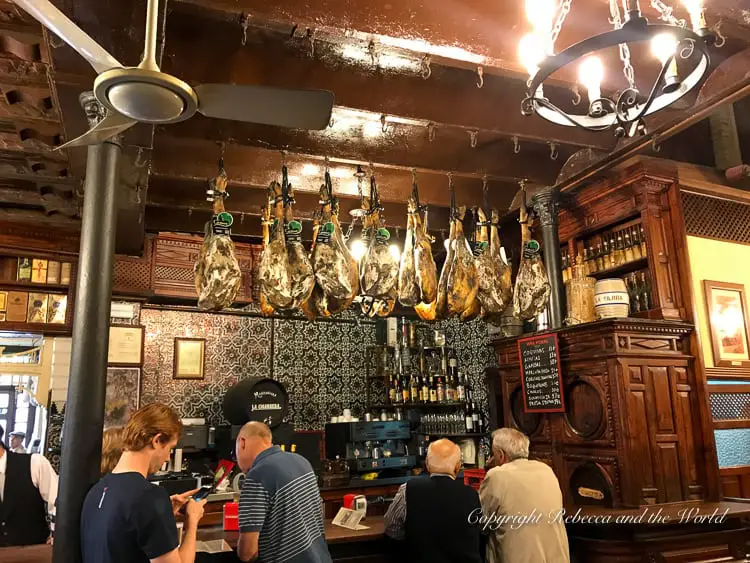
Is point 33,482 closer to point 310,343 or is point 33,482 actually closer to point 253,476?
point 253,476

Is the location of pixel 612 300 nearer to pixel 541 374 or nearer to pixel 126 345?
pixel 541 374

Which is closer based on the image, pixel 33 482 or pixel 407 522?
pixel 407 522

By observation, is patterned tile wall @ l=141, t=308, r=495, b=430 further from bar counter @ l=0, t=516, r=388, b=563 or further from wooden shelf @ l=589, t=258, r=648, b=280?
bar counter @ l=0, t=516, r=388, b=563

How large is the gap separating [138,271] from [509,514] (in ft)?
16.1

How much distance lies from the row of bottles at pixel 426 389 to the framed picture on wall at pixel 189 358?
94.7 inches

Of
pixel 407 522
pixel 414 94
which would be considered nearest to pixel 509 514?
pixel 407 522

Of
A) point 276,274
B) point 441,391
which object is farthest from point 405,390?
point 276,274

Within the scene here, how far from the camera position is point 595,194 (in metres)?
5.22

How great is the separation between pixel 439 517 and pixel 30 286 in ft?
17.1

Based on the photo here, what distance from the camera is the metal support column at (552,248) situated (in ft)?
16.8

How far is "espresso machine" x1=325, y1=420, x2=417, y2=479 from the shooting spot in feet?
21.7

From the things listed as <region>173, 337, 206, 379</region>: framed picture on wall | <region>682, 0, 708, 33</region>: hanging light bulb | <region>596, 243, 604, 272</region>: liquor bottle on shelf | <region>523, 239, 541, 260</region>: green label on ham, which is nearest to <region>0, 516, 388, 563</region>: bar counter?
<region>523, 239, 541, 260</region>: green label on ham

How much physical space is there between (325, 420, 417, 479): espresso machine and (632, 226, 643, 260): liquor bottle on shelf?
332 cm

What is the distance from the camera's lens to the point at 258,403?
20.5ft
